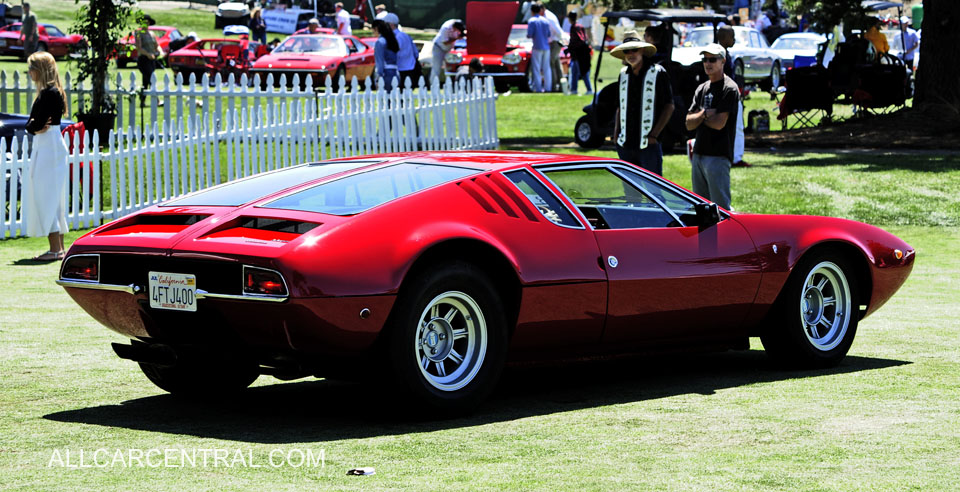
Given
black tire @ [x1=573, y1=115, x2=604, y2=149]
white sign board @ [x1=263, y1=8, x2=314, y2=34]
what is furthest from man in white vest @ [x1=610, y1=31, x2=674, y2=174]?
white sign board @ [x1=263, y1=8, x2=314, y2=34]

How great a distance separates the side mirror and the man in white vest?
401cm

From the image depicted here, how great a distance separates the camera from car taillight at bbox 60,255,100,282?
6152 millimetres

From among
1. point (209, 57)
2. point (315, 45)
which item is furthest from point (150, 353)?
point (209, 57)

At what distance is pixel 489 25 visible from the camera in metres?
32.3

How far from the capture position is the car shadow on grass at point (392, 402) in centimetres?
587

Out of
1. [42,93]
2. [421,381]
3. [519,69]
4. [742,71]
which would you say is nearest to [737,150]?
[42,93]

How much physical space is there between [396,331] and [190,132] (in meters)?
10.1

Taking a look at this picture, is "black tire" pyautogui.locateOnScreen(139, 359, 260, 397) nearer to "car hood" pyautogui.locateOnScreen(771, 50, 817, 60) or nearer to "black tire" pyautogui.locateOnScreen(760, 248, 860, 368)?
"black tire" pyautogui.locateOnScreen(760, 248, 860, 368)

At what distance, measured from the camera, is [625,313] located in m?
6.70

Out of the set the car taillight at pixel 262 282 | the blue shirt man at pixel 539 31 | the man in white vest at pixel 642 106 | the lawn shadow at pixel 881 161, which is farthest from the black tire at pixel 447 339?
the blue shirt man at pixel 539 31

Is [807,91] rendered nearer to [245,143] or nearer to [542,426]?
[245,143]

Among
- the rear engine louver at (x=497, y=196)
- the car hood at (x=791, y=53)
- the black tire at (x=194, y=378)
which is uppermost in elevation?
the rear engine louver at (x=497, y=196)

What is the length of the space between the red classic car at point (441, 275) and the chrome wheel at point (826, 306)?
0.01 metres

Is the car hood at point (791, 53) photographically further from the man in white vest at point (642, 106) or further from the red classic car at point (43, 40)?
the man in white vest at point (642, 106)
